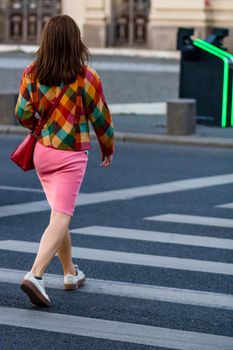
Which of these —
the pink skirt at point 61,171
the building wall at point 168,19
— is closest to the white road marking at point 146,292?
the pink skirt at point 61,171

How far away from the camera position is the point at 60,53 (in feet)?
23.5

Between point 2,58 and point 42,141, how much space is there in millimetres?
27530

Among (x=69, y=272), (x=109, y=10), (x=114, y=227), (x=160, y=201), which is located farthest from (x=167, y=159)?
(x=109, y=10)

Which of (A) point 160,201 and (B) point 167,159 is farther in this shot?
(B) point 167,159

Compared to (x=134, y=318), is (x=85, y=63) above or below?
above

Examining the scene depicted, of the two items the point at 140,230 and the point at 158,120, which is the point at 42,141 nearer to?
the point at 140,230

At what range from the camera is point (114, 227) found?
33.3 feet

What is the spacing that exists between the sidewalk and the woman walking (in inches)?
376

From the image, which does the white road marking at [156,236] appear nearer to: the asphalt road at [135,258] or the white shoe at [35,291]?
the asphalt road at [135,258]

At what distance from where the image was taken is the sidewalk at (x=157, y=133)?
669 inches

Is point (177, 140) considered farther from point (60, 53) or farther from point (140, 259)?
point (60, 53)

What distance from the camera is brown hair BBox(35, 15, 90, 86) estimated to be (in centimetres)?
711

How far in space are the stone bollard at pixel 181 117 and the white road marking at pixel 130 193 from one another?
3.70m

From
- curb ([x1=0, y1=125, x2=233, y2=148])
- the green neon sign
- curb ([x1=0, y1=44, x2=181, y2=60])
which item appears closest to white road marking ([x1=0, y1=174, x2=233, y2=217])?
curb ([x1=0, y1=125, x2=233, y2=148])
